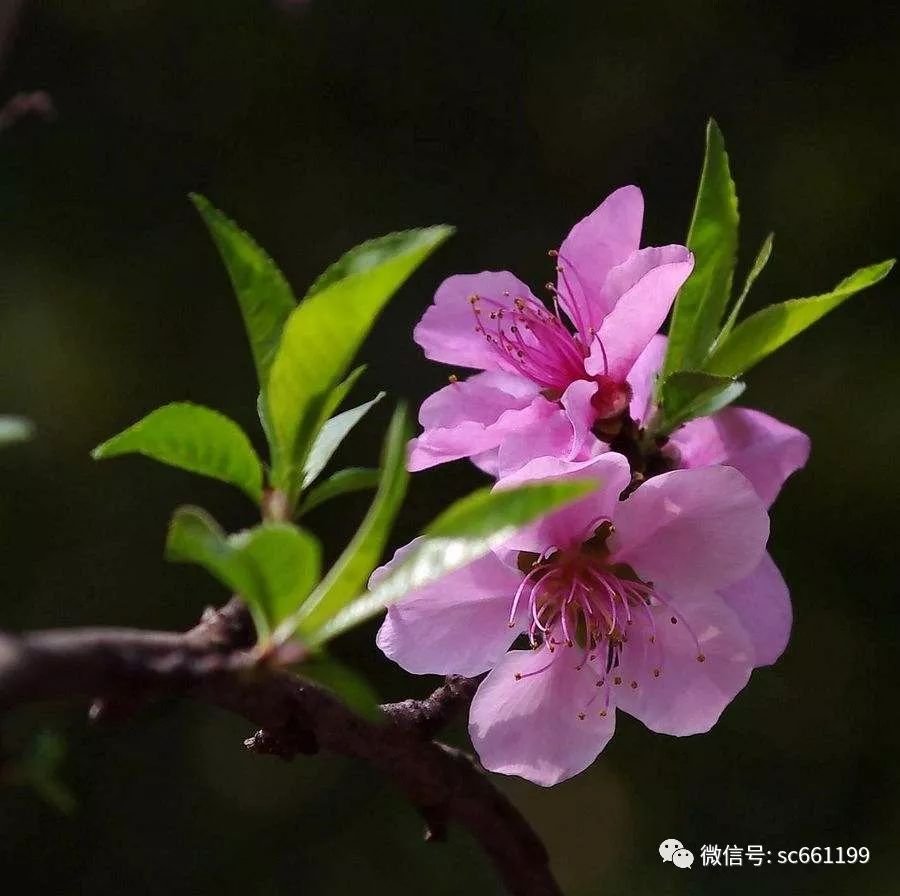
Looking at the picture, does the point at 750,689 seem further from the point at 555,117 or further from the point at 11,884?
the point at 11,884

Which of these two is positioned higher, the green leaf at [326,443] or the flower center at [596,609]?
the green leaf at [326,443]

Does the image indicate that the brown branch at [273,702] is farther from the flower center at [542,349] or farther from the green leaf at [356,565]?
the flower center at [542,349]

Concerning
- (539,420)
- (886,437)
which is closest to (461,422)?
(539,420)

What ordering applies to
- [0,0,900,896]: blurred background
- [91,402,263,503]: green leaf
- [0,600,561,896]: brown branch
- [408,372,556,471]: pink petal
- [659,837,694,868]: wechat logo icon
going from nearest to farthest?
1. [0,600,561,896]: brown branch
2. [91,402,263,503]: green leaf
3. [408,372,556,471]: pink petal
4. [659,837,694,868]: wechat logo icon
5. [0,0,900,896]: blurred background

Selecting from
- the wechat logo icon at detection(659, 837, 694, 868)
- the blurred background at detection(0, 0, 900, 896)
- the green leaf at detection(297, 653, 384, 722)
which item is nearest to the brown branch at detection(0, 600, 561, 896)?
the green leaf at detection(297, 653, 384, 722)

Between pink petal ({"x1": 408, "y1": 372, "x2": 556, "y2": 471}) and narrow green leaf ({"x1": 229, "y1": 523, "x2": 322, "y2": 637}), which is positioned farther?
pink petal ({"x1": 408, "y1": 372, "x2": 556, "y2": 471})

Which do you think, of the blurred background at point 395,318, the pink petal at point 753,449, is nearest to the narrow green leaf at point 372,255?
the pink petal at point 753,449

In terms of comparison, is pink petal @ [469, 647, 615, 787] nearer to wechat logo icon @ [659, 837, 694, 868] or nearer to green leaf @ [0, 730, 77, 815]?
green leaf @ [0, 730, 77, 815]
